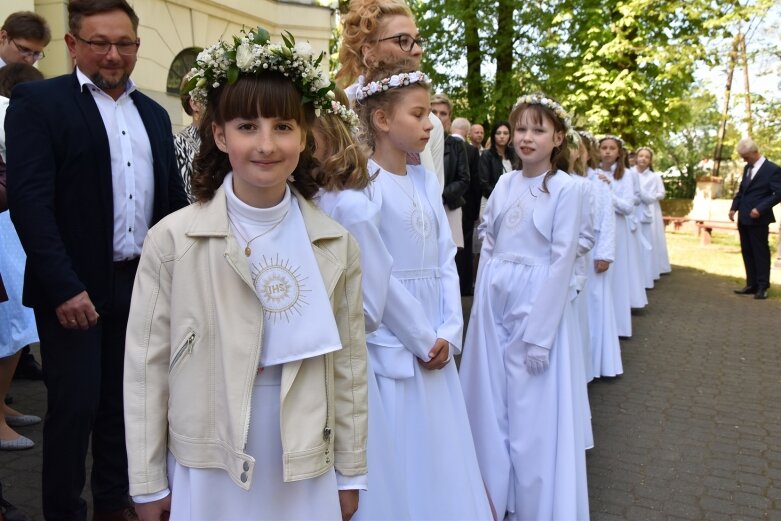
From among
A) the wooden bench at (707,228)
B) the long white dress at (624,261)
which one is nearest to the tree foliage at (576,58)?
the wooden bench at (707,228)

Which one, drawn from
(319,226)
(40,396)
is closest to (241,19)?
(40,396)

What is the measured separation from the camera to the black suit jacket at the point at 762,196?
11.5 metres

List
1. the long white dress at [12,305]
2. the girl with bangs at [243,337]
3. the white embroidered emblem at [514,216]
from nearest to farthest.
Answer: the girl with bangs at [243,337]
the white embroidered emblem at [514,216]
the long white dress at [12,305]

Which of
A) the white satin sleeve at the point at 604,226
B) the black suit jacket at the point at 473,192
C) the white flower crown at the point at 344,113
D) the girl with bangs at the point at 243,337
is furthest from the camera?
the black suit jacket at the point at 473,192

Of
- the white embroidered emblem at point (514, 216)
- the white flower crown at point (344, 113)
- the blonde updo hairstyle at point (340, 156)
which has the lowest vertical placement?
the white embroidered emblem at point (514, 216)

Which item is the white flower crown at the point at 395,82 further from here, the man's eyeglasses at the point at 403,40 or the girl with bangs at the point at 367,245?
the man's eyeglasses at the point at 403,40

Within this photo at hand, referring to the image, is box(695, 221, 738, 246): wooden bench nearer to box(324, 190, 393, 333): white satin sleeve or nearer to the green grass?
the green grass

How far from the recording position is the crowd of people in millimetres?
2012

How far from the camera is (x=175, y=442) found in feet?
6.70

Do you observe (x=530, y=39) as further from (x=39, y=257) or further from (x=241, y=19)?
(x=39, y=257)

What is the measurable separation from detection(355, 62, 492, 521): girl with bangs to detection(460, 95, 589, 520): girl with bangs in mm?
773

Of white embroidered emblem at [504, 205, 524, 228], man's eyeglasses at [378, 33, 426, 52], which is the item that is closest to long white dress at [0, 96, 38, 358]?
man's eyeglasses at [378, 33, 426, 52]

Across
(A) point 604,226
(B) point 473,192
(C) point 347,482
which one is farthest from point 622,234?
(C) point 347,482

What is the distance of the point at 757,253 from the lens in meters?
11.5
